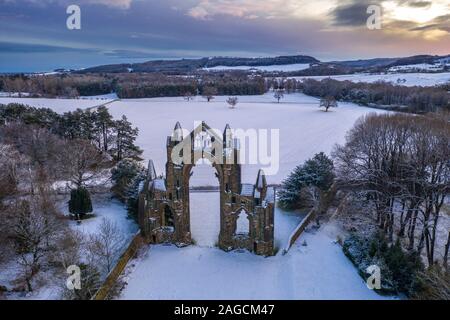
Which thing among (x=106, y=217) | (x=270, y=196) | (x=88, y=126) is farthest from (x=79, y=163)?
(x=270, y=196)

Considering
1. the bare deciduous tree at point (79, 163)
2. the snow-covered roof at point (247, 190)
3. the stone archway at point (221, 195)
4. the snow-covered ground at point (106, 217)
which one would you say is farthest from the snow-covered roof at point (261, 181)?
the bare deciduous tree at point (79, 163)

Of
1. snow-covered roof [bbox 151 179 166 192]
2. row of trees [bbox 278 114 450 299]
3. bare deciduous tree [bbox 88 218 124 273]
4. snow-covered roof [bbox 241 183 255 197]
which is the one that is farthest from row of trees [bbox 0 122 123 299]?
row of trees [bbox 278 114 450 299]

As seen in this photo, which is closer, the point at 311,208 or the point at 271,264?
the point at 271,264

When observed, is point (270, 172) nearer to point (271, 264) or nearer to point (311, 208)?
point (311, 208)

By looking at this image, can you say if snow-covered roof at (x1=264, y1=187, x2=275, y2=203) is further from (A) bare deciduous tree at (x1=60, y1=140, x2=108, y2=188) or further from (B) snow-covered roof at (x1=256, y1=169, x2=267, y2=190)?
(A) bare deciduous tree at (x1=60, y1=140, x2=108, y2=188)

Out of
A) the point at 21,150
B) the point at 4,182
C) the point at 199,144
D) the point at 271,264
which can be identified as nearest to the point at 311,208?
the point at 271,264
